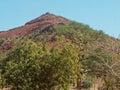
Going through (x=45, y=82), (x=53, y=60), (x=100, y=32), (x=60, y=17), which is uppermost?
(x=60, y=17)

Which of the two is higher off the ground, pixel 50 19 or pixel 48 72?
pixel 50 19

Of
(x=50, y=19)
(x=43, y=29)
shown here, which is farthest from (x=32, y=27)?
(x=43, y=29)

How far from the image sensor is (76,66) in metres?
31.9

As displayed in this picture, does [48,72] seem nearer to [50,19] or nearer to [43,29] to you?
[43,29]

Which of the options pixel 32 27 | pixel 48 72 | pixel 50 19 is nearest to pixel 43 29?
pixel 32 27

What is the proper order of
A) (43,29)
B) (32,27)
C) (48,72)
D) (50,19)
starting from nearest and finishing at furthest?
(48,72), (43,29), (32,27), (50,19)

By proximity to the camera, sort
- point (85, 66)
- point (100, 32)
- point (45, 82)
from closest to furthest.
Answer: point (45, 82), point (85, 66), point (100, 32)

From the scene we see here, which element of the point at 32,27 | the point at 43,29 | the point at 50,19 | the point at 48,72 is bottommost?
the point at 48,72

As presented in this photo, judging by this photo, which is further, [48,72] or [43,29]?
[43,29]

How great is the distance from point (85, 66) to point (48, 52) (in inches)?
632

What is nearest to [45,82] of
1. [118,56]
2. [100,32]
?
[118,56]

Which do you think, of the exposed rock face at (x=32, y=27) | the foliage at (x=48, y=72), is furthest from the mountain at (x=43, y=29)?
the foliage at (x=48, y=72)

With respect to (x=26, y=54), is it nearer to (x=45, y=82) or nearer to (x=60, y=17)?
(x=45, y=82)

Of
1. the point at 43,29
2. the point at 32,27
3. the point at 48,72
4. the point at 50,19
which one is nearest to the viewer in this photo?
the point at 48,72
